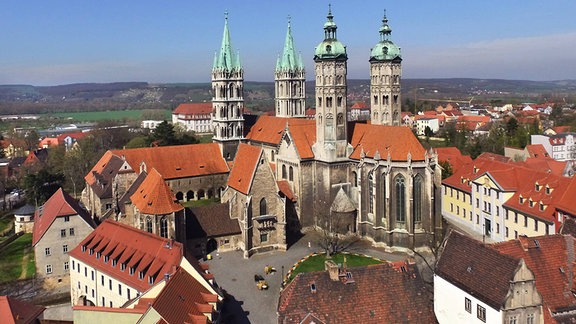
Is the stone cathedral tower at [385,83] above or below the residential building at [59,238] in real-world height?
above

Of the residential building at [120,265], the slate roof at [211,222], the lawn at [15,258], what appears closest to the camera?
the residential building at [120,265]

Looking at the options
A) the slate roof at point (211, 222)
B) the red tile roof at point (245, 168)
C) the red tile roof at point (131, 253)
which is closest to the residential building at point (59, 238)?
the red tile roof at point (131, 253)

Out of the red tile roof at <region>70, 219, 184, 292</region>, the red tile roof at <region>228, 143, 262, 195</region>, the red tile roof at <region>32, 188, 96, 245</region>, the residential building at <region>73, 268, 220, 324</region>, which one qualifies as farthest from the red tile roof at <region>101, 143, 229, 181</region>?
the residential building at <region>73, 268, 220, 324</region>

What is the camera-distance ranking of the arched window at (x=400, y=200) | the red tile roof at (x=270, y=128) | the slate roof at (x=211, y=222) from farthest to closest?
the red tile roof at (x=270, y=128), the arched window at (x=400, y=200), the slate roof at (x=211, y=222)

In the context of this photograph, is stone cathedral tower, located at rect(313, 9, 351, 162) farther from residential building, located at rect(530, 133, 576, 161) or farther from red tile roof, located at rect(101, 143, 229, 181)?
residential building, located at rect(530, 133, 576, 161)

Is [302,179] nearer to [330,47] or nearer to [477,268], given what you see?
[330,47]

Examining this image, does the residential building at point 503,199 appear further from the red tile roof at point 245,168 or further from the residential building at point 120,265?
the residential building at point 120,265

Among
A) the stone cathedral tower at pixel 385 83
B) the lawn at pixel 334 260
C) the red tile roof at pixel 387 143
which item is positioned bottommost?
the lawn at pixel 334 260

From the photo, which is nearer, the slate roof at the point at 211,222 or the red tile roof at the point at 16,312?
the red tile roof at the point at 16,312
